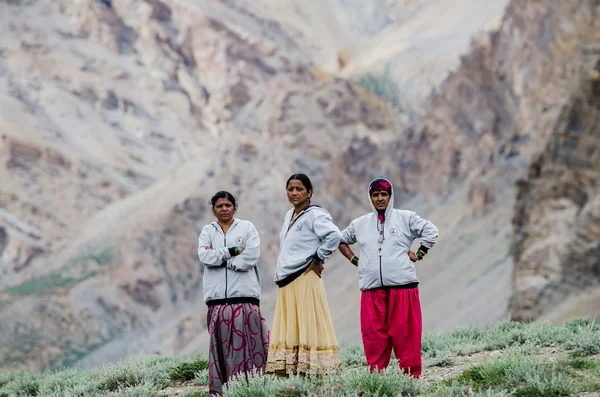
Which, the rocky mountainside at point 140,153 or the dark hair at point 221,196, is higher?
the rocky mountainside at point 140,153

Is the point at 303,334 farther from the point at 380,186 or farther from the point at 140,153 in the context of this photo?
the point at 140,153

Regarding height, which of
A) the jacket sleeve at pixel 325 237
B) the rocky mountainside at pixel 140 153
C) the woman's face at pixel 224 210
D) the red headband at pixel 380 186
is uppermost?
the rocky mountainside at pixel 140 153

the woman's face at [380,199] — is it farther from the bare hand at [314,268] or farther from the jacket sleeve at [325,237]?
the bare hand at [314,268]

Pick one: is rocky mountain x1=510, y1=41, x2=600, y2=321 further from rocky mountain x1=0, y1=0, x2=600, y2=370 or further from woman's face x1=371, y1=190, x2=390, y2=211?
woman's face x1=371, y1=190, x2=390, y2=211

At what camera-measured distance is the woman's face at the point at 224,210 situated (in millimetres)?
7207

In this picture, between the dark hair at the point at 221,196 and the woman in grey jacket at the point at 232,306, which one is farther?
the dark hair at the point at 221,196

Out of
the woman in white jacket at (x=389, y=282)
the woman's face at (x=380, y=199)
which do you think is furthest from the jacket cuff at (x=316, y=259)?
the woman's face at (x=380, y=199)

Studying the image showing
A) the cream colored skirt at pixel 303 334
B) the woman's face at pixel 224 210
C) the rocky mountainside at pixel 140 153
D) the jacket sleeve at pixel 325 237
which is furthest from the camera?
the rocky mountainside at pixel 140 153

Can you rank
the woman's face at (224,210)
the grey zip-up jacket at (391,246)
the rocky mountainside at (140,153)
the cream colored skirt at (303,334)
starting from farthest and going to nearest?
the rocky mountainside at (140,153) → the woman's face at (224,210) → the grey zip-up jacket at (391,246) → the cream colored skirt at (303,334)

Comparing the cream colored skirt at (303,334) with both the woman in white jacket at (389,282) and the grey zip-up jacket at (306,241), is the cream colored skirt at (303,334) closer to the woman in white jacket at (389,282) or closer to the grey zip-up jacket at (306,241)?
the grey zip-up jacket at (306,241)

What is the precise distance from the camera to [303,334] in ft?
21.9

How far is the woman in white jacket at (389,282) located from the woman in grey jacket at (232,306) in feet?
2.99

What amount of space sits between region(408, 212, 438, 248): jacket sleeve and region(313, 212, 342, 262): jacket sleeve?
2.17ft

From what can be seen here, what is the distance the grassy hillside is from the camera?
19.6ft
